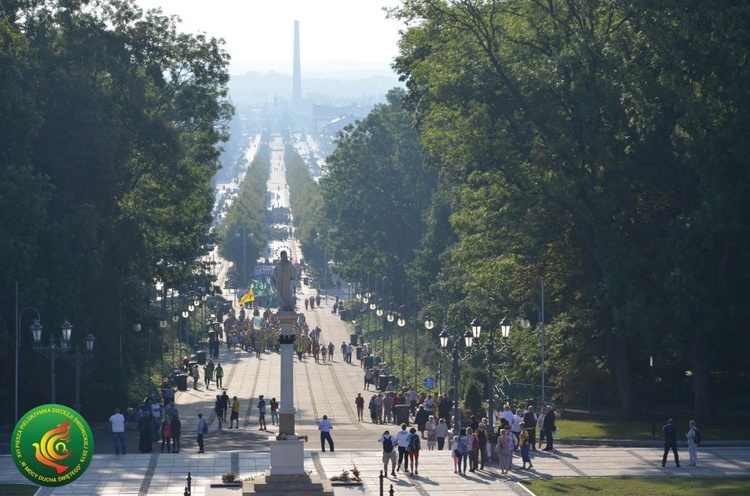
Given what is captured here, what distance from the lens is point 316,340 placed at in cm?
9456

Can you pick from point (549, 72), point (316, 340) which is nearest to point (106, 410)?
point (549, 72)

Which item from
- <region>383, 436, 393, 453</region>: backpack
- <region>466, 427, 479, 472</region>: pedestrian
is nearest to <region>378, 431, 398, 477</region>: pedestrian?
<region>383, 436, 393, 453</region>: backpack

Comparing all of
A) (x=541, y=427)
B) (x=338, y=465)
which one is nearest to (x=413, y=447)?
(x=338, y=465)

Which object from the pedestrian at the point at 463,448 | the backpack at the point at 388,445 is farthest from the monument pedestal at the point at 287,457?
the pedestrian at the point at 463,448

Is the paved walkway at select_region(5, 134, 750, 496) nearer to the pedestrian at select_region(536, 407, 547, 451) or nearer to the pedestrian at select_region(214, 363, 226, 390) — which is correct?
the pedestrian at select_region(536, 407, 547, 451)

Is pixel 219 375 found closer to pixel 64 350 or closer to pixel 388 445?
pixel 64 350

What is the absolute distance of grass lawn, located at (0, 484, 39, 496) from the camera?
39.2m

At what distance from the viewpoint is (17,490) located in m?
39.6

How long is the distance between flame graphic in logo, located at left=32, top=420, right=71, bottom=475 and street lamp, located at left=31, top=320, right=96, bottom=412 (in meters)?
21.5

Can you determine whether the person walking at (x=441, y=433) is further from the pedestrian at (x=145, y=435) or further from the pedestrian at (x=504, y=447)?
the pedestrian at (x=145, y=435)

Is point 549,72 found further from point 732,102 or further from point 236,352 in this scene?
point 236,352

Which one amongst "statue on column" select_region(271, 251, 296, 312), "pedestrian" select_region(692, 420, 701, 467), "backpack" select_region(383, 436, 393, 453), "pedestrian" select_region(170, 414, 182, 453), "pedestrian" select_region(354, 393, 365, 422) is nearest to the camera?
"statue on column" select_region(271, 251, 296, 312)

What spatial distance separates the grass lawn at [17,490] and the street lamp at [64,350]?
7.35 m

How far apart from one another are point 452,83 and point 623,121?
23.5 ft
